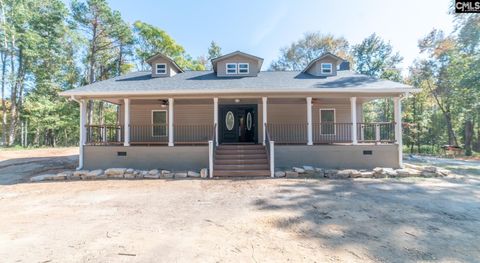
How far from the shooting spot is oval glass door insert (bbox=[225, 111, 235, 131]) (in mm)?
12320

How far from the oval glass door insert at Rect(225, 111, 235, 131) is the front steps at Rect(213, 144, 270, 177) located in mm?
2492

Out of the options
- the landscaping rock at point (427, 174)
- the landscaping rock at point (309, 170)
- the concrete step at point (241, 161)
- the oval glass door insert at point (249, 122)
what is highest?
the oval glass door insert at point (249, 122)

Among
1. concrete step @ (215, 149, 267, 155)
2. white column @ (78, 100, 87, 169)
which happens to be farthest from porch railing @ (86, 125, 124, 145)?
concrete step @ (215, 149, 267, 155)

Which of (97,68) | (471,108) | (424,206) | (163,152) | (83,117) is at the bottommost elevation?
(424,206)

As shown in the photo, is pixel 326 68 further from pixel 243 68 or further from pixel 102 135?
pixel 102 135

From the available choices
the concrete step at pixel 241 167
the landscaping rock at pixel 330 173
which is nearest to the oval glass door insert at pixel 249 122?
the concrete step at pixel 241 167

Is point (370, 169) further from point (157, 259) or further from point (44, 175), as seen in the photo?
point (44, 175)

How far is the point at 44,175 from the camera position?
8805mm

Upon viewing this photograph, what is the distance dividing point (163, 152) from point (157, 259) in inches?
280

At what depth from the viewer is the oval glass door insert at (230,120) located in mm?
12320

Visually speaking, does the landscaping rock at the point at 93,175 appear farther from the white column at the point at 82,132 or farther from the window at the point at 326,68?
the window at the point at 326,68

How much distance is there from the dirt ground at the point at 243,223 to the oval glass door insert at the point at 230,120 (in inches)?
209

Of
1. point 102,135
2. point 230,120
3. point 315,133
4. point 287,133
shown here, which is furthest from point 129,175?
point 315,133

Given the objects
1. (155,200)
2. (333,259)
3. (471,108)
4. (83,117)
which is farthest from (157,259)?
(471,108)
